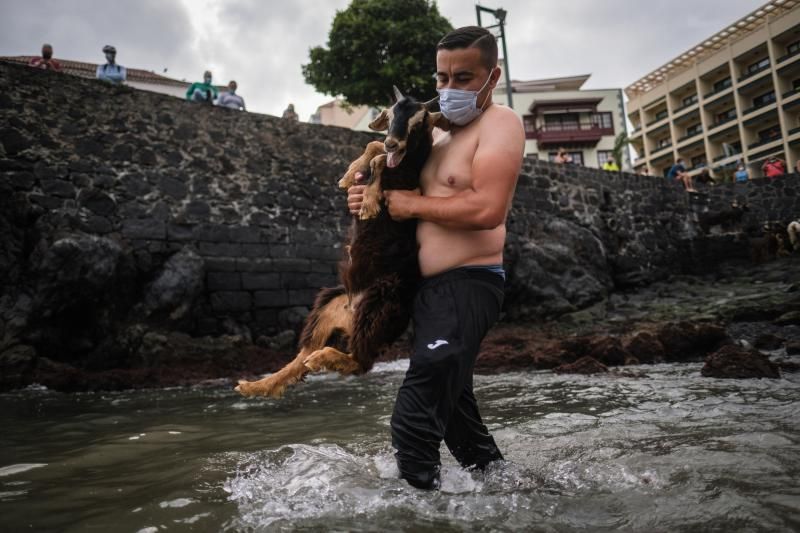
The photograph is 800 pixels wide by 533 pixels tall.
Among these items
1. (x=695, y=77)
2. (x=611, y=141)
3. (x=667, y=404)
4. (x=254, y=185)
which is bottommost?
(x=667, y=404)

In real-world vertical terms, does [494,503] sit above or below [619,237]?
below

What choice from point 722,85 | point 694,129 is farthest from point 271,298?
point 694,129

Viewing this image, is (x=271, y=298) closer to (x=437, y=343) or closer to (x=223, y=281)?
(x=223, y=281)

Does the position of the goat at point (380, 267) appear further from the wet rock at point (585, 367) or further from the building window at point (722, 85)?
the building window at point (722, 85)

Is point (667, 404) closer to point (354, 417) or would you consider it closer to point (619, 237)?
point (354, 417)

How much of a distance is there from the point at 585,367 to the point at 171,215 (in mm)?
7036

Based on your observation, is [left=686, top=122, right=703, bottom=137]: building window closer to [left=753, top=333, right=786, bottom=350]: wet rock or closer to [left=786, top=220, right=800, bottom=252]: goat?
[left=786, top=220, right=800, bottom=252]: goat

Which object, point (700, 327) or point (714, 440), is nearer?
point (714, 440)

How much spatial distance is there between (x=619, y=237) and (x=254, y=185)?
38.7 ft

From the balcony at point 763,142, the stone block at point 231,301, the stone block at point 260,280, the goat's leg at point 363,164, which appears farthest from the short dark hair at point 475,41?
the balcony at point 763,142

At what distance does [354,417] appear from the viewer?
14.4 ft

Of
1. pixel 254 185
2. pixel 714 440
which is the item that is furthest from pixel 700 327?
pixel 254 185

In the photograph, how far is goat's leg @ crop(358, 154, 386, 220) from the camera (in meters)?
2.32

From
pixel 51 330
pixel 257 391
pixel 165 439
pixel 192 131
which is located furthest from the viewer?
pixel 192 131
